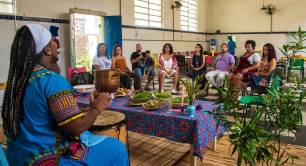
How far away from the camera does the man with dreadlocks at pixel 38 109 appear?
133cm

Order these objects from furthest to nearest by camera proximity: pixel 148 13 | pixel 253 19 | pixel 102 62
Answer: pixel 253 19, pixel 148 13, pixel 102 62

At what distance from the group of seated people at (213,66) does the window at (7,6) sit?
66.5 inches

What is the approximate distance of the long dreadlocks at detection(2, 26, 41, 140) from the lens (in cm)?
134

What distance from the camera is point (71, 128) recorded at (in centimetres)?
138

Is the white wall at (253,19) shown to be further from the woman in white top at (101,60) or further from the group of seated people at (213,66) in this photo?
the woman in white top at (101,60)

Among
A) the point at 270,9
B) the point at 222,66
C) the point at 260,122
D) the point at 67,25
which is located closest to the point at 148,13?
the point at 67,25

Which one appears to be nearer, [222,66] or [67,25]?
[222,66]

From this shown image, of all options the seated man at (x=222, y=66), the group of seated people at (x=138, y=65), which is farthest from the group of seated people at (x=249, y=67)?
the group of seated people at (x=138, y=65)

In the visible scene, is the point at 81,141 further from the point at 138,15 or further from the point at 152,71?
the point at 138,15

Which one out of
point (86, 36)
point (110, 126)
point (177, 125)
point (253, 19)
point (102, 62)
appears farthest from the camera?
point (253, 19)

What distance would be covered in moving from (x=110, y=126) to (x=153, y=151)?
3.76 feet

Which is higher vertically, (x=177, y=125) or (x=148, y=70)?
(x=148, y=70)

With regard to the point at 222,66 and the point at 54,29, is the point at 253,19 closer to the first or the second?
the point at 222,66

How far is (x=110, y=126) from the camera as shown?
1.97 meters
